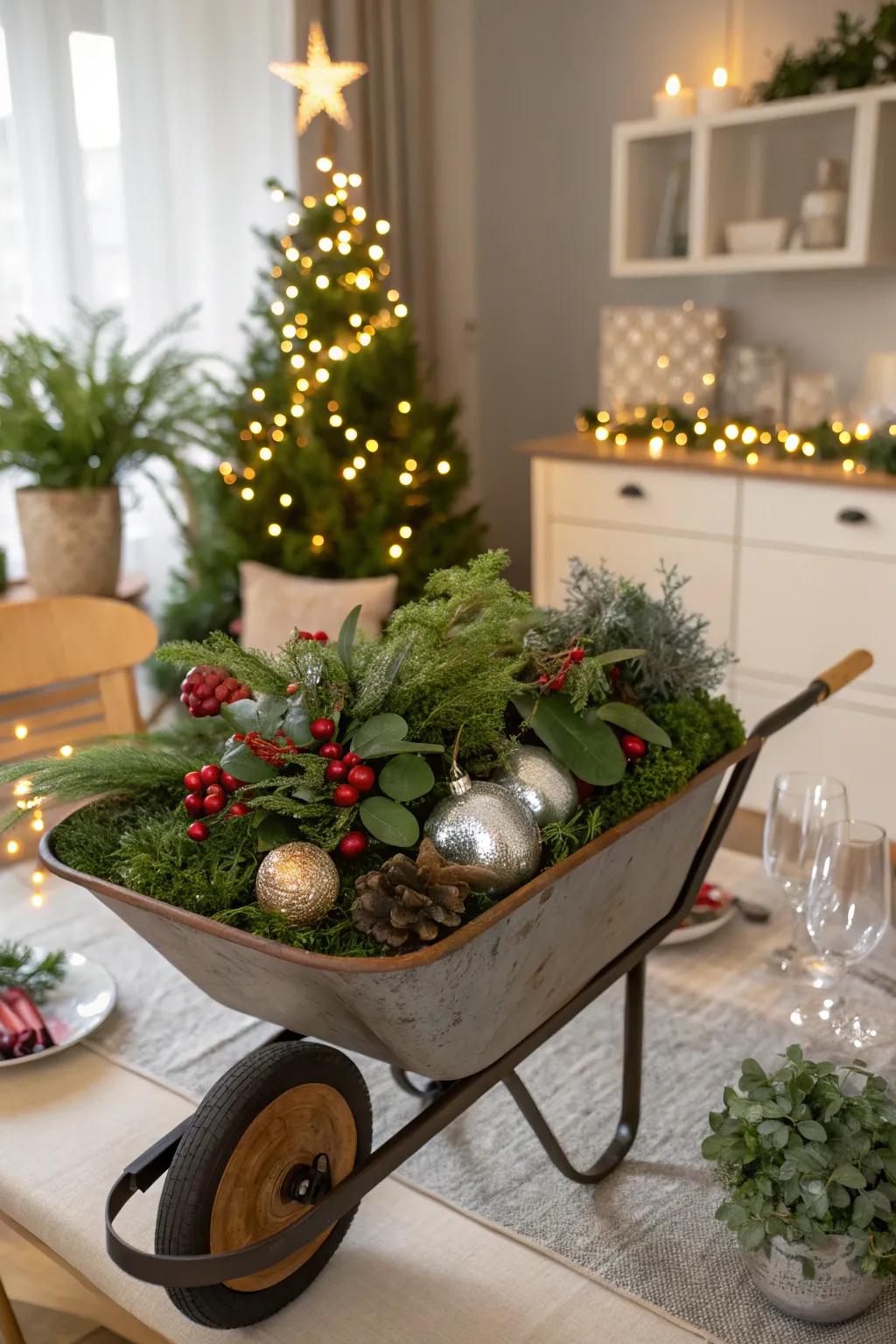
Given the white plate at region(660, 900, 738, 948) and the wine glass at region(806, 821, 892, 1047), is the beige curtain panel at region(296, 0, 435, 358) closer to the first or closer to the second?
the white plate at region(660, 900, 738, 948)

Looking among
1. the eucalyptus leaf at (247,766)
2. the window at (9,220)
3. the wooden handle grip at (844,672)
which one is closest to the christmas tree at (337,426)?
the window at (9,220)

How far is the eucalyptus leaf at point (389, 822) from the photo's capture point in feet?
3.39

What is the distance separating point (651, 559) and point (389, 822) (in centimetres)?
241

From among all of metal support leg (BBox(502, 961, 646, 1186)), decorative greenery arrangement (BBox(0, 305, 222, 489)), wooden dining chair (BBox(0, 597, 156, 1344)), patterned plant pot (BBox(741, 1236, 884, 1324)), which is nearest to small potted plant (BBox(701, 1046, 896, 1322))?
patterned plant pot (BBox(741, 1236, 884, 1324))

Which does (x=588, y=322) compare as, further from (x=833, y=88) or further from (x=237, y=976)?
(x=237, y=976)

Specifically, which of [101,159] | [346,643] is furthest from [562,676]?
[101,159]

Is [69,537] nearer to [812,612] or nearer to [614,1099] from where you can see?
[812,612]

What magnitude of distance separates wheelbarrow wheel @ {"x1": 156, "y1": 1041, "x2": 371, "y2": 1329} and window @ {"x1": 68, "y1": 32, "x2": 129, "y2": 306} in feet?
9.33

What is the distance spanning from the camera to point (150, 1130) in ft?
4.17

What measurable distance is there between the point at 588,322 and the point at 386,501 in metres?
1.33

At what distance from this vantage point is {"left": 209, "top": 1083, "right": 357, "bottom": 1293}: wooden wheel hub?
101 centimetres

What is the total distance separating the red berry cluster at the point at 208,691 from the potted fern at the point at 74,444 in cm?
192

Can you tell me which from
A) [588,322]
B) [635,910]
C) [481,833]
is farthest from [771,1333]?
[588,322]

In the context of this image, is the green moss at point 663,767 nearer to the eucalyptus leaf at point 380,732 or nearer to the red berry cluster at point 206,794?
the eucalyptus leaf at point 380,732
